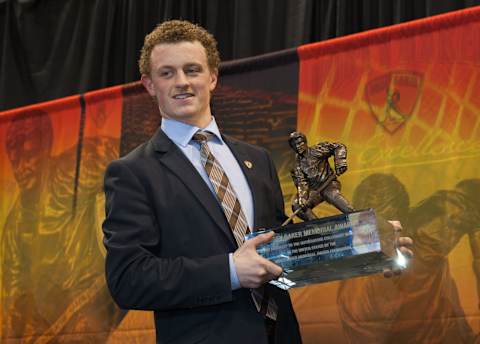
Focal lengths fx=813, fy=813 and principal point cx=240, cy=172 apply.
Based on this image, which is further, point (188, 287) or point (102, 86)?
point (102, 86)

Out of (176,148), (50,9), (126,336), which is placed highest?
(50,9)

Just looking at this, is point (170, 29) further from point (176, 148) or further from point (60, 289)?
point (60, 289)

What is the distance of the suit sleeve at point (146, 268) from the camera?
71.6 inches

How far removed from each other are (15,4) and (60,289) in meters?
1.81

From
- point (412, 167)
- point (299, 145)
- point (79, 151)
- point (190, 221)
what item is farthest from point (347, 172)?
point (79, 151)

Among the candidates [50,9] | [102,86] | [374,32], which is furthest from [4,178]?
[374,32]

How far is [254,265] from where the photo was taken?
5.81 feet

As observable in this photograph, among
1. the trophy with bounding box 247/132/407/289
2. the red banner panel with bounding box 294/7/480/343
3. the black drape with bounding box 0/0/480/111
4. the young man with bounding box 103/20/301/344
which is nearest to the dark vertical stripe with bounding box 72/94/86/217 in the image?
the black drape with bounding box 0/0/480/111

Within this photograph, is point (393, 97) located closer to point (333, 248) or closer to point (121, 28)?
point (333, 248)

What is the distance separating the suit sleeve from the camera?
5.96 ft

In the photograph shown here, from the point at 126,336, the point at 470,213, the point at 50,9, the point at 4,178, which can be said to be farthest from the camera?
the point at 50,9

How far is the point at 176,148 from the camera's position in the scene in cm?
204

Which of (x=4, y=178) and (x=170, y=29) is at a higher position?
(x=170, y=29)

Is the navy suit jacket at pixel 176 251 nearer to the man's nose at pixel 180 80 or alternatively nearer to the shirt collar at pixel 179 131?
the shirt collar at pixel 179 131
